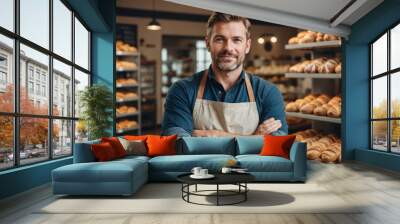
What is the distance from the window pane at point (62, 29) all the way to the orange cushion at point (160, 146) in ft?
6.84

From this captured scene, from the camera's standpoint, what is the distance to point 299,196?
499 centimetres

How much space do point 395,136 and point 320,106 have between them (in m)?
2.23

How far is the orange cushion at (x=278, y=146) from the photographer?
6406 millimetres

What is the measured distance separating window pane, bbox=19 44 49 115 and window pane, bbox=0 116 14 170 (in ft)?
1.43

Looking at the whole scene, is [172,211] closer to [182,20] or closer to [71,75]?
[71,75]

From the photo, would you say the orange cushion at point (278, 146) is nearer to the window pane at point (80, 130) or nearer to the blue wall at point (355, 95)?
the blue wall at point (355, 95)

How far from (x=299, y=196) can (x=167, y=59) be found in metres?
11.5

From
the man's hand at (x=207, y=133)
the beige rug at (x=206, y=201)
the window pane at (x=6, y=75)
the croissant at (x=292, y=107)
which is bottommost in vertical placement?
the beige rug at (x=206, y=201)

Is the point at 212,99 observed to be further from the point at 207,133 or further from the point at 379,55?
the point at 379,55

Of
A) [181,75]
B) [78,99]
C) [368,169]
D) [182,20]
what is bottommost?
[368,169]

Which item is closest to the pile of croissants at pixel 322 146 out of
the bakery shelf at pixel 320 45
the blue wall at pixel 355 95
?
the blue wall at pixel 355 95

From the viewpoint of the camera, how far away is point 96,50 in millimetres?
9250

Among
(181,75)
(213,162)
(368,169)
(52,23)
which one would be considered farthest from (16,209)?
(181,75)

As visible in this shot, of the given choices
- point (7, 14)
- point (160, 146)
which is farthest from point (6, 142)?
point (160, 146)
